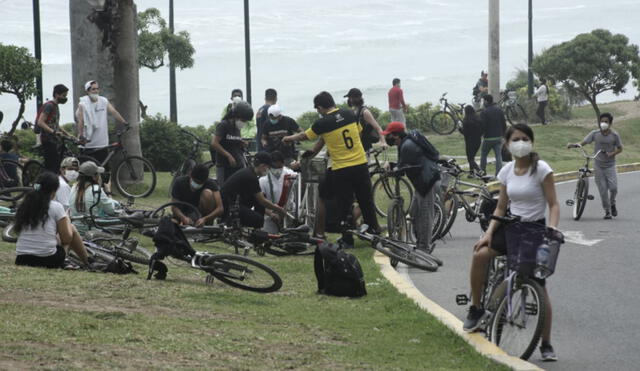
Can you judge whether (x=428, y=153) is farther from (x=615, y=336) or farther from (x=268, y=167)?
(x=615, y=336)

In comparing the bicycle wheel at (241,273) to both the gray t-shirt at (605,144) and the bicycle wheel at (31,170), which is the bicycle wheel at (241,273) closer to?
the bicycle wheel at (31,170)

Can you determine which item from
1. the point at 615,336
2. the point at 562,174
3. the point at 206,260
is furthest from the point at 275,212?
the point at 562,174

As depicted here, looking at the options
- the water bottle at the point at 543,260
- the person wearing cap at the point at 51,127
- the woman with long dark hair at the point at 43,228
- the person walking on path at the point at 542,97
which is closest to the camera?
the water bottle at the point at 543,260

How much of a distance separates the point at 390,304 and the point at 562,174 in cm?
1741

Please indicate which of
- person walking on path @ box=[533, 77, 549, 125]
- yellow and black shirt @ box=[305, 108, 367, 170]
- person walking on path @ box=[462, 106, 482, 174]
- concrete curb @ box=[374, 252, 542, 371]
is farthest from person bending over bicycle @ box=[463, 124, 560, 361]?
person walking on path @ box=[533, 77, 549, 125]

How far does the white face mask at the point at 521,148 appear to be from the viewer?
27.2 ft

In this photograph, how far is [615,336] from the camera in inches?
374

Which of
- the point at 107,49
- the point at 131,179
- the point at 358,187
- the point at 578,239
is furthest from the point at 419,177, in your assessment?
the point at 107,49

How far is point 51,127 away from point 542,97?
25.5 m

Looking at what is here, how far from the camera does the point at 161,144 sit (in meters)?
24.8

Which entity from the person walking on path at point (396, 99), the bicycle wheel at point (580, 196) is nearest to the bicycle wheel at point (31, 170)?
the bicycle wheel at point (580, 196)

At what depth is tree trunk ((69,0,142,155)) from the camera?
20844 millimetres

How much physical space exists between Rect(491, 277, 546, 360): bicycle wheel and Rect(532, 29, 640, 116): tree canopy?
3356 cm

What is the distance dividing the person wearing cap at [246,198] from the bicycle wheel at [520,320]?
21.0 feet
